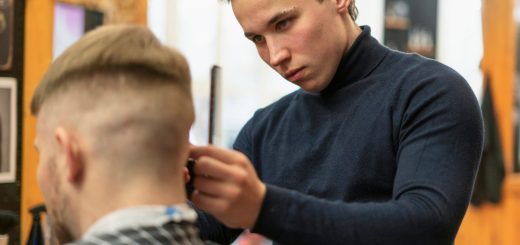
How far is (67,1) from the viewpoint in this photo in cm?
265

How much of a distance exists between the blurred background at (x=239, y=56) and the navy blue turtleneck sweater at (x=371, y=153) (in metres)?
0.86

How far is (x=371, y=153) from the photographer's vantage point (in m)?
1.37

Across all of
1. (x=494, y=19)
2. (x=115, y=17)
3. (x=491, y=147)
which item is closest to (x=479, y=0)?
(x=494, y=19)

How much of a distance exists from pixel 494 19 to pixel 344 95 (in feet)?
11.8

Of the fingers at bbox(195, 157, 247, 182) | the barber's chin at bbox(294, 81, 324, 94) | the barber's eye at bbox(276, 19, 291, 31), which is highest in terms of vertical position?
the barber's eye at bbox(276, 19, 291, 31)

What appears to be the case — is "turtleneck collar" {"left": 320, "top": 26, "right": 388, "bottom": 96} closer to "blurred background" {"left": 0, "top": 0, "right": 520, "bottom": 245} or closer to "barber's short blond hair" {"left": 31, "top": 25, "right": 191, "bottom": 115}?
"barber's short blond hair" {"left": 31, "top": 25, "right": 191, "bottom": 115}

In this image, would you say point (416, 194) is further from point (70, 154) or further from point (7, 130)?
point (7, 130)

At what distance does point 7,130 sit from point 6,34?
0.35 metres

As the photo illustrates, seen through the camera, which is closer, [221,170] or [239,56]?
[221,170]

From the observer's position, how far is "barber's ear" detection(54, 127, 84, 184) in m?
0.92

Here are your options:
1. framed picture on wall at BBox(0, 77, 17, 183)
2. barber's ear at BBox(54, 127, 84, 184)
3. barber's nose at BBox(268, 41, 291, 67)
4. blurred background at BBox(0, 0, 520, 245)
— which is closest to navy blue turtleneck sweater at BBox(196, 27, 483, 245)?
barber's nose at BBox(268, 41, 291, 67)

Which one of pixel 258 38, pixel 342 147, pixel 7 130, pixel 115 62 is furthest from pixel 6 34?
pixel 115 62

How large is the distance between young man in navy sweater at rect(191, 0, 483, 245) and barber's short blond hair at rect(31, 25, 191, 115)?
0.14m

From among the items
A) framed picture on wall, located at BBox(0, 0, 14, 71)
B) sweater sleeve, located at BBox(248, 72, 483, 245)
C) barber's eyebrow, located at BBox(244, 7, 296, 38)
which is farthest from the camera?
framed picture on wall, located at BBox(0, 0, 14, 71)
